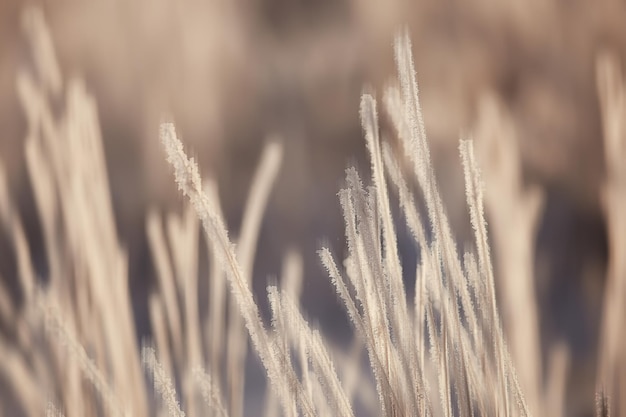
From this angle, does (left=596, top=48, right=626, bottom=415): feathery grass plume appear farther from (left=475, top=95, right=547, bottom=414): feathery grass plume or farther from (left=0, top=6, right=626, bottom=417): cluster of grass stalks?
(left=475, top=95, right=547, bottom=414): feathery grass plume

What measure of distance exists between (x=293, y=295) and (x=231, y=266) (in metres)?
0.63

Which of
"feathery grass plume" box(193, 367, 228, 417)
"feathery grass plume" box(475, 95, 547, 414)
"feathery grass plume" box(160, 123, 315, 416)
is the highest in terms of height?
"feathery grass plume" box(475, 95, 547, 414)

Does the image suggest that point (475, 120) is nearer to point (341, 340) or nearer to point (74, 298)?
point (341, 340)

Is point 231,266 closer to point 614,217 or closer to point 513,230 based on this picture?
point 513,230

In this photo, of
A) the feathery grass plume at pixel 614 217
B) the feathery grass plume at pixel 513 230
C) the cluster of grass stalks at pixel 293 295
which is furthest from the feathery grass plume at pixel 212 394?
the feathery grass plume at pixel 614 217

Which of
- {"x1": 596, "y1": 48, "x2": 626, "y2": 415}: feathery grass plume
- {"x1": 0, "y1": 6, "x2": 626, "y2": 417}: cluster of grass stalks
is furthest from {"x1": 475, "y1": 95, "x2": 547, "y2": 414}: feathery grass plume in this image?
{"x1": 596, "y1": 48, "x2": 626, "y2": 415}: feathery grass plume

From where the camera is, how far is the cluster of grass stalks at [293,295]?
0.52 m

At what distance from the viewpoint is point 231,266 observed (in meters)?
0.49

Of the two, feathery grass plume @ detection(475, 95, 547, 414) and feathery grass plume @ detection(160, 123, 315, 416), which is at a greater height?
feathery grass plume @ detection(475, 95, 547, 414)

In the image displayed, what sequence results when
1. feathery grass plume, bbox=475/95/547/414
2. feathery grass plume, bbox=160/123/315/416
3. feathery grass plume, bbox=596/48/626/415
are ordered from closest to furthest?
1. feathery grass plume, bbox=160/123/315/416
2. feathery grass plume, bbox=475/95/547/414
3. feathery grass plume, bbox=596/48/626/415

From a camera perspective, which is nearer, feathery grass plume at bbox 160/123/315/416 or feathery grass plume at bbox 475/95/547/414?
feathery grass plume at bbox 160/123/315/416

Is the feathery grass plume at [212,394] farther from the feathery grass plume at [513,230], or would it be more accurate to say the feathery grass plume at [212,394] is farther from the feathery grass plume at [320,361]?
the feathery grass plume at [513,230]

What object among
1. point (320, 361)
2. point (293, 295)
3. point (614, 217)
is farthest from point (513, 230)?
point (320, 361)

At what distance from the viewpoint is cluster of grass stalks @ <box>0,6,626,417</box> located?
0.52 metres
